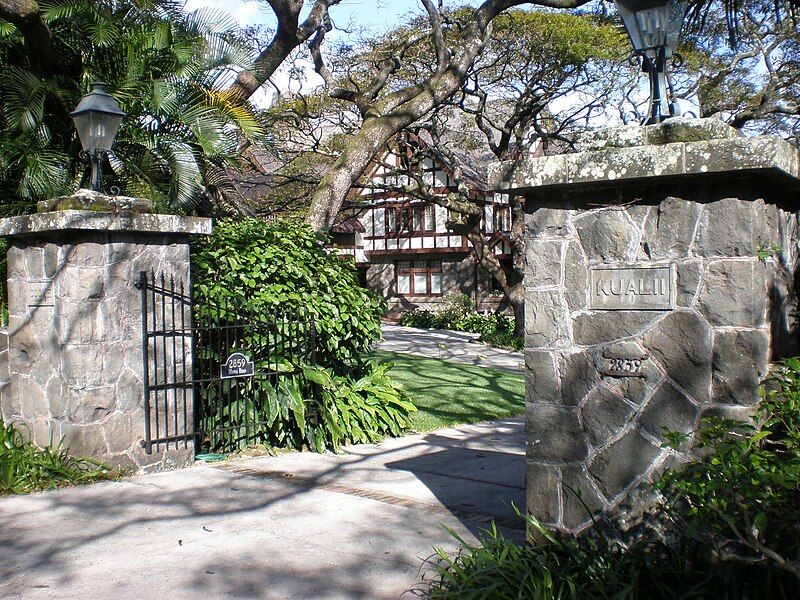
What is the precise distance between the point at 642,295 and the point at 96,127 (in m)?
5.25

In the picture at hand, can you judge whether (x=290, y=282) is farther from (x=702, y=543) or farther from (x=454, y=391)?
(x=702, y=543)

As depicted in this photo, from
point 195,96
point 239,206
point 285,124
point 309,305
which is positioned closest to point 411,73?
point 285,124

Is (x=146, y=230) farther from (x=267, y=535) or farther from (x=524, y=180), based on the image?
(x=524, y=180)

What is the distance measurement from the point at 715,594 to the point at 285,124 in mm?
22829

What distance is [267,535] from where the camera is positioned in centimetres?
559

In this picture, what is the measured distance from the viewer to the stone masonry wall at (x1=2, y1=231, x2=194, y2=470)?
23.5 feet

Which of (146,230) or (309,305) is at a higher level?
(146,230)

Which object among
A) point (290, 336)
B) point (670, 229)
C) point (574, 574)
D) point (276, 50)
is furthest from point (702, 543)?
point (276, 50)

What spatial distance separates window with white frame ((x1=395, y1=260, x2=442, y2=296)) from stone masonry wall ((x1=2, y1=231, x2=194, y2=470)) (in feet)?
96.1

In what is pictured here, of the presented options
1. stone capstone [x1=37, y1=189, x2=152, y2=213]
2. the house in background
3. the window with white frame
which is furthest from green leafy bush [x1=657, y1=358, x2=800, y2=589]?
the window with white frame

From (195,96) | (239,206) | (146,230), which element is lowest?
(146,230)

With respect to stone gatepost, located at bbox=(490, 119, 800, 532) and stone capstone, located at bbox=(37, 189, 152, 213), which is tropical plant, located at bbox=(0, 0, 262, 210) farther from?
stone gatepost, located at bbox=(490, 119, 800, 532)

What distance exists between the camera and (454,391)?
1331cm

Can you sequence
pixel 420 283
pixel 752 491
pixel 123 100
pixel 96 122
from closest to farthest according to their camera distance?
pixel 752 491, pixel 96 122, pixel 123 100, pixel 420 283
